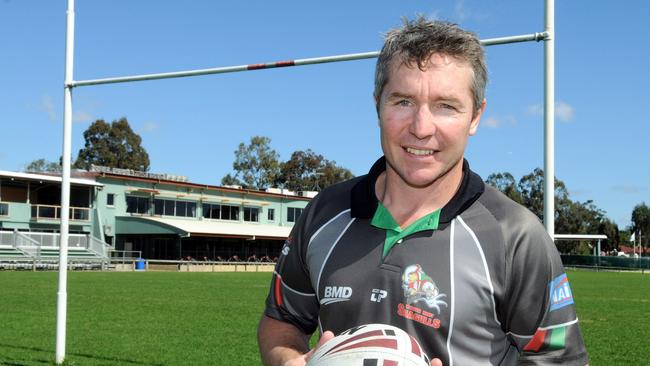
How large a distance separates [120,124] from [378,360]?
90334 mm

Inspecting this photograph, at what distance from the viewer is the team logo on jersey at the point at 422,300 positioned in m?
2.47

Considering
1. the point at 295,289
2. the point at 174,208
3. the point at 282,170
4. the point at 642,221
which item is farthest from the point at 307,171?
the point at 295,289

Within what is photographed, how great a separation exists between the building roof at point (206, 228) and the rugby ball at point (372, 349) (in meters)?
51.8

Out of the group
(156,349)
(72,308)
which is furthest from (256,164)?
(156,349)

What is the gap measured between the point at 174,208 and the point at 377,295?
197 feet

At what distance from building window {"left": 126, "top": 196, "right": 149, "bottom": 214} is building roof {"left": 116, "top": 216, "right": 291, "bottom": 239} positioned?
39.4 inches

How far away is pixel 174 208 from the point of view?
61281mm

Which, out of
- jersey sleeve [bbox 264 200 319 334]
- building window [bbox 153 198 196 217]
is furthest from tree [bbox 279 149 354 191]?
jersey sleeve [bbox 264 200 319 334]

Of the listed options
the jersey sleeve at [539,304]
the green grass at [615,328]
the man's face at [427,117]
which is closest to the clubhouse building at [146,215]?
the green grass at [615,328]

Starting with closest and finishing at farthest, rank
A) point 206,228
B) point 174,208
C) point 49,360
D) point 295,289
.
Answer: point 295,289 < point 49,360 < point 206,228 < point 174,208

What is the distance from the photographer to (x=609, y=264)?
71.2m

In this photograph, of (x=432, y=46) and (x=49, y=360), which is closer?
(x=432, y=46)

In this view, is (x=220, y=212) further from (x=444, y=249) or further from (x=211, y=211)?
(x=444, y=249)

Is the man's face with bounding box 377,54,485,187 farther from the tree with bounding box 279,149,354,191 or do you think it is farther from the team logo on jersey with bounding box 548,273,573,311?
the tree with bounding box 279,149,354,191
